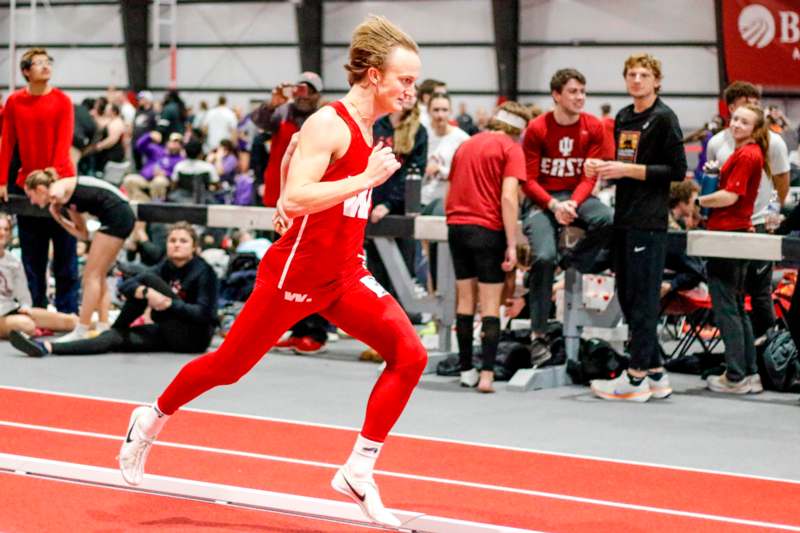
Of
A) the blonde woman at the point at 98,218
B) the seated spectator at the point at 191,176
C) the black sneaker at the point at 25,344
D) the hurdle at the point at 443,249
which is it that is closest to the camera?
the hurdle at the point at 443,249

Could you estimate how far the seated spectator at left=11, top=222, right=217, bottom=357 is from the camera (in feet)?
27.2

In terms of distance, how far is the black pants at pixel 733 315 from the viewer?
7.39 meters

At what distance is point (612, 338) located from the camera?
7.98 metres

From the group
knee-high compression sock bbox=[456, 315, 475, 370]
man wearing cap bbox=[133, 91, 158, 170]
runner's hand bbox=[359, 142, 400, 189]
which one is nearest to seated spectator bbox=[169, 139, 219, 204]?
man wearing cap bbox=[133, 91, 158, 170]

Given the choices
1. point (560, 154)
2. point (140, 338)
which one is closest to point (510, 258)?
point (560, 154)

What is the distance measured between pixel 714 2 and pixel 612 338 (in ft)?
43.6

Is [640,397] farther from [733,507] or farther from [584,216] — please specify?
[733,507]

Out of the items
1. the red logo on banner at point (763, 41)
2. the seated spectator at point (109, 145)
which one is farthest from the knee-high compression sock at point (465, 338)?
the red logo on banner at point (763, 41)

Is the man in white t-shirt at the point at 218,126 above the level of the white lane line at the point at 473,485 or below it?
above

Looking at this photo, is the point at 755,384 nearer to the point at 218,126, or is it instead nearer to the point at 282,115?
the point at 282,115

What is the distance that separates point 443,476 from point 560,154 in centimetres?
292

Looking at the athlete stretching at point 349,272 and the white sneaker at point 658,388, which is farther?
the white sneaker at point 658,388

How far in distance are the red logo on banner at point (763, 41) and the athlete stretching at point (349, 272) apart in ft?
52.0

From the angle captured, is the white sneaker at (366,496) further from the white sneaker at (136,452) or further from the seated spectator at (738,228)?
the seated spectator at (738,228)
